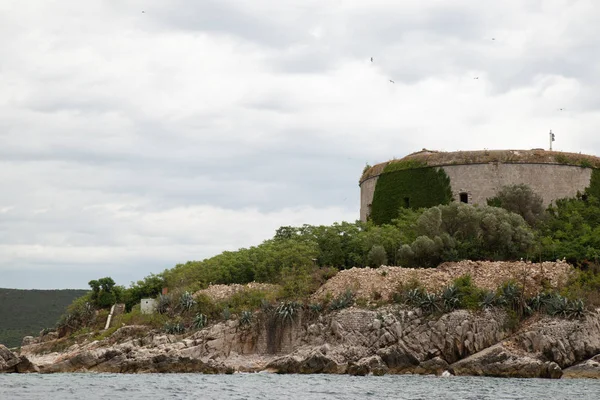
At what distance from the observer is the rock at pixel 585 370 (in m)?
35.2

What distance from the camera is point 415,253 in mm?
44312

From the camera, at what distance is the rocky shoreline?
36.2 meters

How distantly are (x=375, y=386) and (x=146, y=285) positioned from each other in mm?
19788

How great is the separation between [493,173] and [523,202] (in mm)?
2696

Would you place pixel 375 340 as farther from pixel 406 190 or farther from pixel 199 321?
pixel 406 190

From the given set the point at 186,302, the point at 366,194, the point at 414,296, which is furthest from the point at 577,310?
the point at 366,194

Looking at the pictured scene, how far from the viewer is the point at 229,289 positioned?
44.6 m

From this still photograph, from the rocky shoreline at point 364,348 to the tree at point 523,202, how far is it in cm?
1290

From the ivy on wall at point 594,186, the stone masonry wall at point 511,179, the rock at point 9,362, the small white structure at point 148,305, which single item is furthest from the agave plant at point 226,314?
the ivy on wall at point 594,186

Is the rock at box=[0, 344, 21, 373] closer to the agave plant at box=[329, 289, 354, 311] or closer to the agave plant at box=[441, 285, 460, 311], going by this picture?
the agave plant at box=[329, 289, 354, 311]

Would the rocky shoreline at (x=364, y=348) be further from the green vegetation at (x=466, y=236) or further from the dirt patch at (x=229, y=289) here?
the green vegetation at (x=466, y=236)

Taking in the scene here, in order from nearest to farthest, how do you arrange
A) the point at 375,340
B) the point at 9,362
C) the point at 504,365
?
the point at 504,365 < the point at 9,362 < the point at 375,340

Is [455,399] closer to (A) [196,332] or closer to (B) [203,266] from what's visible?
(A) [196,332]

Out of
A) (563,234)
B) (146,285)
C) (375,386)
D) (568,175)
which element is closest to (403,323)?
(375,386)
